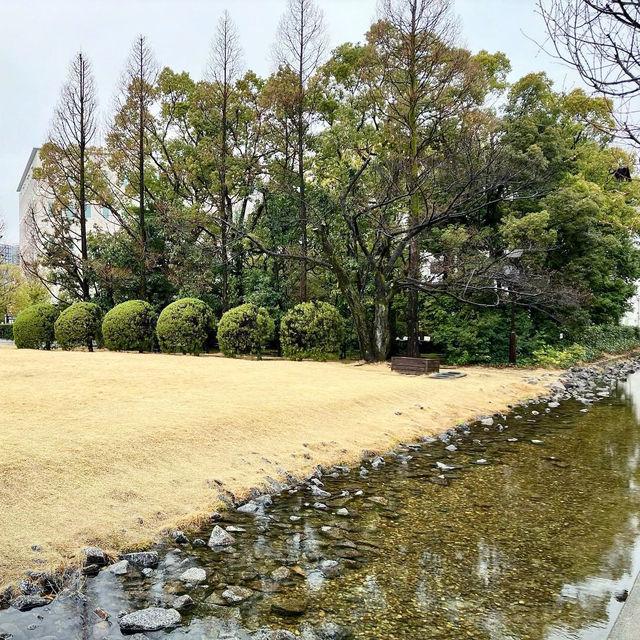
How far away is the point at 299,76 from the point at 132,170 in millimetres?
9555

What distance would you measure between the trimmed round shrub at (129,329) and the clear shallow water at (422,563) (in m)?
15.6

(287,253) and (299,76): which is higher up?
(299,76)

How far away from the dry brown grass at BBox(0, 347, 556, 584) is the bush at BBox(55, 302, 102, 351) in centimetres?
752

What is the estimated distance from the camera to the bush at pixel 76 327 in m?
21.0

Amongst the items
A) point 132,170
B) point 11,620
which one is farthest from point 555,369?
point 132,170

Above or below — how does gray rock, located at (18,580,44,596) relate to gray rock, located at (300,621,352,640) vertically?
above

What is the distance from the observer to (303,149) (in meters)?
20.8

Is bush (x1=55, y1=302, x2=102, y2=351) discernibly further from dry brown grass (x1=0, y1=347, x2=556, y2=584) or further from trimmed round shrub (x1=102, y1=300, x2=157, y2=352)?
dry brown grass (x1=0, y1=347, x2=556, y2=584)

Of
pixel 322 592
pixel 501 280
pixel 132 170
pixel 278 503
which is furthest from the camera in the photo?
pixel 132 170

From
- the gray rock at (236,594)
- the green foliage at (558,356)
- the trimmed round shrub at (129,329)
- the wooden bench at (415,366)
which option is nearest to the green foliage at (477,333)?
the green foliage at (558,356)

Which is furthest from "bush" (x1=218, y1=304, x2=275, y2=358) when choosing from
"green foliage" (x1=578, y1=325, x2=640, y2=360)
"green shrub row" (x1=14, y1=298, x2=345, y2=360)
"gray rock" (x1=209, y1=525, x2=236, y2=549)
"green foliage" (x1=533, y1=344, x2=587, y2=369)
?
"gray rock" (x1=209, y1=525, x2=236, y2=549)

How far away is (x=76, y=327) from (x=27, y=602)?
19080 millimetres

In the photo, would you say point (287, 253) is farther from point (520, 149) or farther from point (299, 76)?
point (520, 149)

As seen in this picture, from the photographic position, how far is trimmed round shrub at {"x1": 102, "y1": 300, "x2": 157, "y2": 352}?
66.3ft
